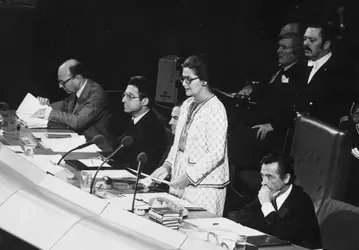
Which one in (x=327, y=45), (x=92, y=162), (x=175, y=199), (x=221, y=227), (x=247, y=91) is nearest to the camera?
(x=221, y=227)

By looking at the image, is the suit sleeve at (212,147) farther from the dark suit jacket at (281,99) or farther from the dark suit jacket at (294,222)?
the dark suit jacket at (281,99)

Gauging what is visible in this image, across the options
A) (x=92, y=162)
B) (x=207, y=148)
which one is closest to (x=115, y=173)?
(x=92, y=162)

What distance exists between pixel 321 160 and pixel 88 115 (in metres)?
2.29

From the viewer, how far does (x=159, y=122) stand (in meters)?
4.83

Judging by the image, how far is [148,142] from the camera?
476 cm

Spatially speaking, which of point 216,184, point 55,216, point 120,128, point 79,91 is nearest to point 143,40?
point 120,128

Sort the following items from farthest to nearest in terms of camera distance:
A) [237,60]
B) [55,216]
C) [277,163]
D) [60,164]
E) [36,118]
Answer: [237,60], [36,118], [60,164], [277,163], [55,216]

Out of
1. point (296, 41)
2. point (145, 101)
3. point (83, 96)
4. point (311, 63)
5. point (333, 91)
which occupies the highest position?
point (296, 41)

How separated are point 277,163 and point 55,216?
1.33 m

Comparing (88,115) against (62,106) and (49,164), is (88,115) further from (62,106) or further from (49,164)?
(49,164)

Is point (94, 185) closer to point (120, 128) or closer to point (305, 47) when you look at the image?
point (305, 47)

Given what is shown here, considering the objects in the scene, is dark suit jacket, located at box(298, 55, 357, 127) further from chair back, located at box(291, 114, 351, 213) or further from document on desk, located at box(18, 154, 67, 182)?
document on desk, located at box(18, 154, 67, 182)

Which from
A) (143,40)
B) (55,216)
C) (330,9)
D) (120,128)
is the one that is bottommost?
(120,128)

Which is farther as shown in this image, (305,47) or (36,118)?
(36,118)
